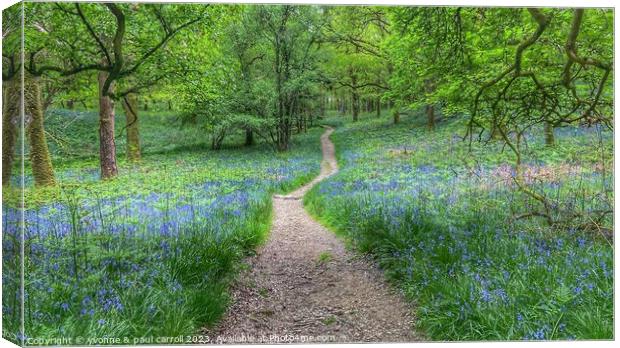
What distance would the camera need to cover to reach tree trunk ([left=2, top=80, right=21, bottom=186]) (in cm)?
392

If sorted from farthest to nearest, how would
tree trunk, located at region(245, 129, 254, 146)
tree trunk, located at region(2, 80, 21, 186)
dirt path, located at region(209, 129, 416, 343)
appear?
tree trunk, located at region(245, 129, 254, 146)
dirt path, located at region(209, 129, 416, 343)
tree trunk, located at region(2, 80, 21, 186)

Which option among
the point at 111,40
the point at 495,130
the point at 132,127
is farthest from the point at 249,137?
the point at 495,130

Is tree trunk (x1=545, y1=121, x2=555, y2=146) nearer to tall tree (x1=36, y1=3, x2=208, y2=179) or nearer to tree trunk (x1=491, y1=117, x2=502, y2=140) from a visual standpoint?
tree trunk (x1=491, y1=117, x2=502, y2=140)

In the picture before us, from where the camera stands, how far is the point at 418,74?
4988mm

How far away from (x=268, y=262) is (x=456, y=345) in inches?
83.1

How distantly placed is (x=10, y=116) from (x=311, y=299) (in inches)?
130

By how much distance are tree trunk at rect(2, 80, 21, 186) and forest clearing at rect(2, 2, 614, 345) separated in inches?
0.6

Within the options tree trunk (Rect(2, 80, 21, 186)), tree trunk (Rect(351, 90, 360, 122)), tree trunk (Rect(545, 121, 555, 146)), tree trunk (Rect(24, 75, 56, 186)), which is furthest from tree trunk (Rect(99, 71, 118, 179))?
tree trunk (Rect(545, 121, 555, 146))

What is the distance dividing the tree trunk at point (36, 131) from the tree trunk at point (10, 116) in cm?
7

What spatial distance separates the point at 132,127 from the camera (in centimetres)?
457

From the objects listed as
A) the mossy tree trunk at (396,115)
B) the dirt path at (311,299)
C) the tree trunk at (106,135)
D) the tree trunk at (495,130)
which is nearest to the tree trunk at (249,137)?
the dirt path at (311,299)

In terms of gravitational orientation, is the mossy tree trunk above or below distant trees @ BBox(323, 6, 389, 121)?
below

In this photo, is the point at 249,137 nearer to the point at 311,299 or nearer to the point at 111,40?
the point at 111,40

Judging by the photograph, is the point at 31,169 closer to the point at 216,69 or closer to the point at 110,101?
the point at 110,101
